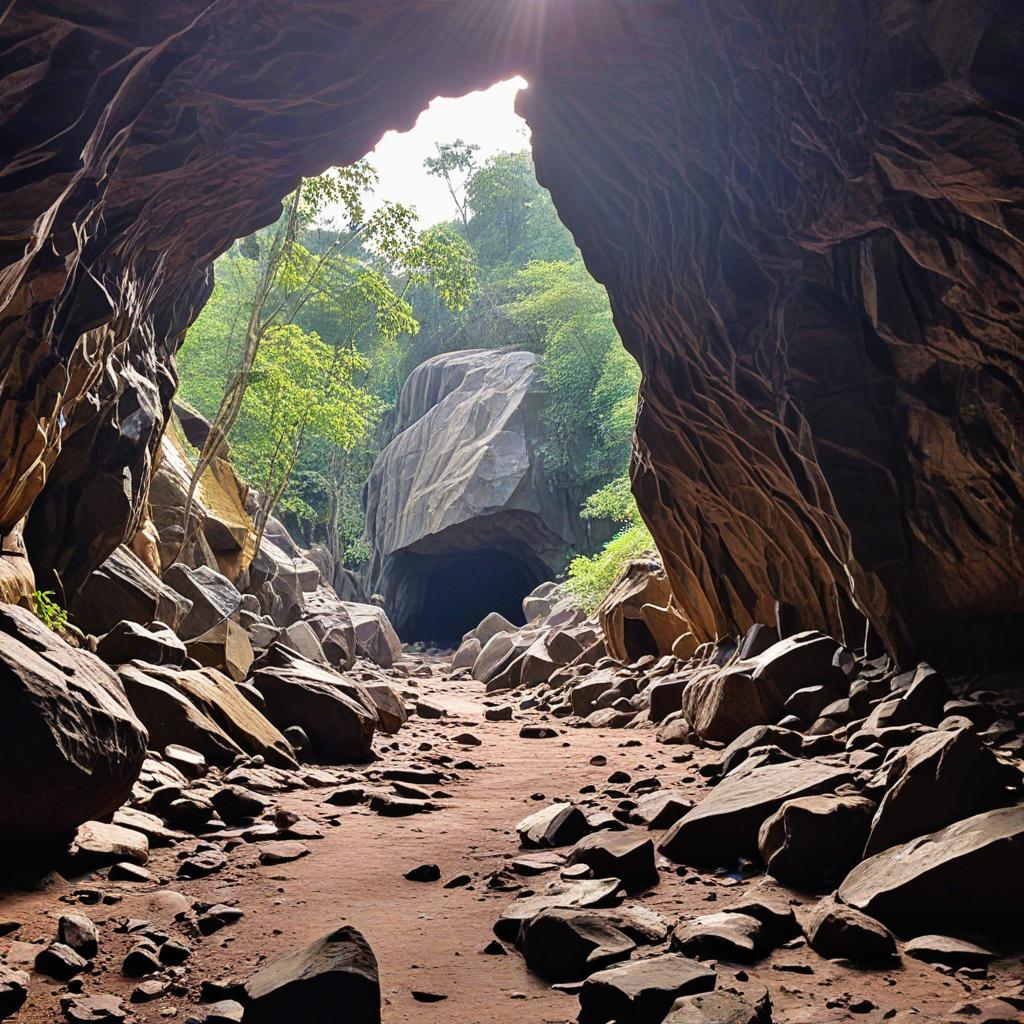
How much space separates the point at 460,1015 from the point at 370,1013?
0.30 metres

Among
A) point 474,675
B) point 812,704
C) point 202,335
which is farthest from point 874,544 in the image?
point 202,335

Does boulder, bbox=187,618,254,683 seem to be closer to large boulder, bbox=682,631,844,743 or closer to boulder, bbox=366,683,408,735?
boulder, bbox=366,683,408,735

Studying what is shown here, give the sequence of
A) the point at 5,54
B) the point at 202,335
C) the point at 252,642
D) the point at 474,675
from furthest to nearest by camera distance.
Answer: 1. the point at 202,335
2. the point at 474,675
3. the point at 252,642
4. the point at 5,54

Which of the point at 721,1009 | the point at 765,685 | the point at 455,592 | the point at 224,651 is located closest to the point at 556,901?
the point at 721,1009

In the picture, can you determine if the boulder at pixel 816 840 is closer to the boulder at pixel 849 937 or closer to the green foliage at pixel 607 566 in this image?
the boulder at pixel 849 937

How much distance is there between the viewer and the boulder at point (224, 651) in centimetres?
889

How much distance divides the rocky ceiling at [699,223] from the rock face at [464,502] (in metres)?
18.3

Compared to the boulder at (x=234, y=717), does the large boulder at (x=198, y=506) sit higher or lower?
higher

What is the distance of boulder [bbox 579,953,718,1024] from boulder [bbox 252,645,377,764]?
15.5ft

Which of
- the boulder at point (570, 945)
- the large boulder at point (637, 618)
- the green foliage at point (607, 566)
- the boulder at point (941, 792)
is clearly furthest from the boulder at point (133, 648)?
the green foliage at point (607, 566)

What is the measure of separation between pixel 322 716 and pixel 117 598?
3.26m

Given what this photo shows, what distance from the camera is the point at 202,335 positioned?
25.1m

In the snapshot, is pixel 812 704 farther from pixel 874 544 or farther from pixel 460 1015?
pixel 460 1015

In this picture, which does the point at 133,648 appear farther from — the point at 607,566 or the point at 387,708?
the point at 607,566
